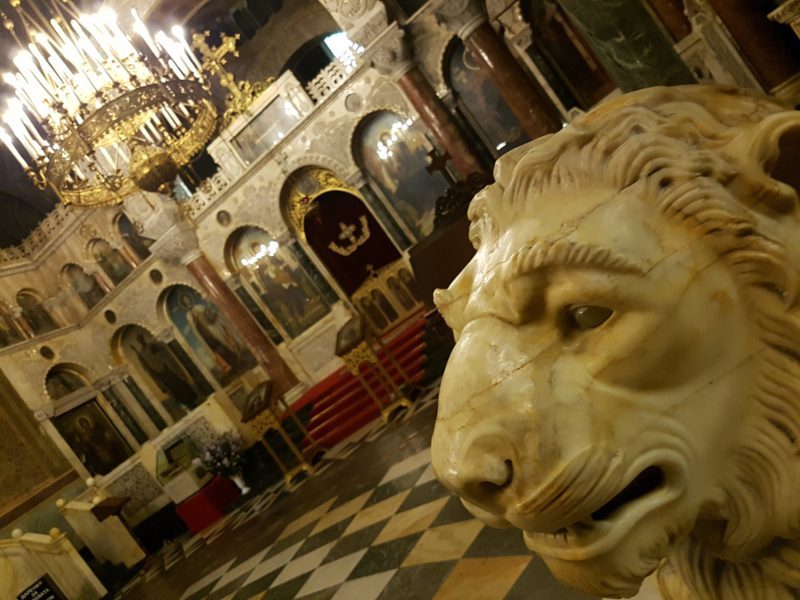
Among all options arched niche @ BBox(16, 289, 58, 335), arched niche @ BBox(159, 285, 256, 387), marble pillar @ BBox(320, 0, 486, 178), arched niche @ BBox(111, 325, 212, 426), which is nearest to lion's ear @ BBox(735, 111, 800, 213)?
marble pillar @ BBox(320, 0, 486, 178)

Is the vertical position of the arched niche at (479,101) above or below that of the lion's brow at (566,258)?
above

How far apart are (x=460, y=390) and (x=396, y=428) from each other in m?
5.26

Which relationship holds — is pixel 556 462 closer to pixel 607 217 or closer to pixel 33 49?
pixel 607 217

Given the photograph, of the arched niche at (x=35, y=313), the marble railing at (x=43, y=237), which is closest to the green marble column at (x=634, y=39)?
the marble railing at (x=43, y=237)

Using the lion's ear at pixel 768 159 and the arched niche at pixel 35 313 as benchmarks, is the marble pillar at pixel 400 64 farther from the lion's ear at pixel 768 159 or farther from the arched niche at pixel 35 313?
the arched niche at pixel 35 313

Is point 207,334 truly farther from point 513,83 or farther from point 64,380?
point 513,83

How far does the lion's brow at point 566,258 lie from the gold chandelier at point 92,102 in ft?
19.3

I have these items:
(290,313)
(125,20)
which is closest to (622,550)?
(290,313)

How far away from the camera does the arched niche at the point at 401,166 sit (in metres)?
11.3

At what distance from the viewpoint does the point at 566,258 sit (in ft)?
2.59

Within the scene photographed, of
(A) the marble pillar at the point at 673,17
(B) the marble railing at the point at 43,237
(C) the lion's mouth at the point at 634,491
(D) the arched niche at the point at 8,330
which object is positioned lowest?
(C) the lion's mouth at the point at 634,491

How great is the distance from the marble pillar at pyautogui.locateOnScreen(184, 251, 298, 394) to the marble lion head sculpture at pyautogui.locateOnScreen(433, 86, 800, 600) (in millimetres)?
12587

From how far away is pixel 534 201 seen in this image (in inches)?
35.7

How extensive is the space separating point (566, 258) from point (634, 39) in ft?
3.60
